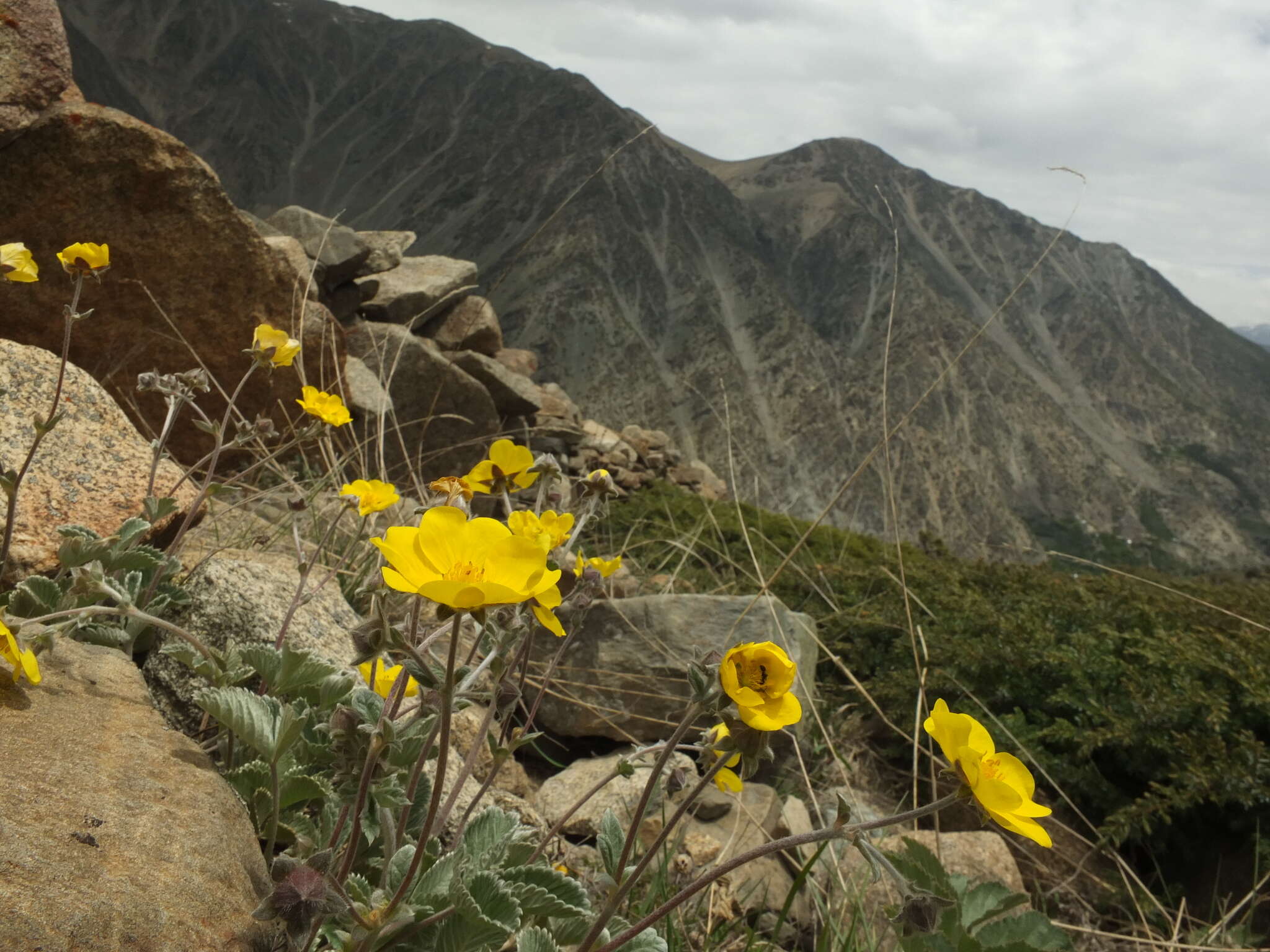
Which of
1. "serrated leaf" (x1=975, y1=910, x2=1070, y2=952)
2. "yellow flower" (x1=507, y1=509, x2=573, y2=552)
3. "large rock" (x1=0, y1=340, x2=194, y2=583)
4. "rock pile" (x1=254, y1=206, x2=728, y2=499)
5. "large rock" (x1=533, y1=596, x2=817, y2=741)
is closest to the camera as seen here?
"yellow flower" (x1=507, y1=509, x2=573, y2=552)

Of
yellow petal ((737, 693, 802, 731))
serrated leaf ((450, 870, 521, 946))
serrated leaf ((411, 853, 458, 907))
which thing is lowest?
serrated leaf ((411, 853, 458, 907))

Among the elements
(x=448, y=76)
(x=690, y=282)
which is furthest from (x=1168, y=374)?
(x=448, y=76)

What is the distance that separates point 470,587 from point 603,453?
916 cm

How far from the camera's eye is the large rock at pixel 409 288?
922 centimetres

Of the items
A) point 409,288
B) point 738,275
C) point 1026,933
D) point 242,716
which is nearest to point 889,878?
point 1026,933

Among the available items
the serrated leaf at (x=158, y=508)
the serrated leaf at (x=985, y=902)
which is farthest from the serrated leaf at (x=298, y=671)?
the serrated leaf at (x=985, y=902)

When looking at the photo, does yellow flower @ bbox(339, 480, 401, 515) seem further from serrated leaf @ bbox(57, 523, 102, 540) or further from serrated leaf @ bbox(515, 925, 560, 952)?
serrated leaf @ bbox(515, 925, 560, 952)

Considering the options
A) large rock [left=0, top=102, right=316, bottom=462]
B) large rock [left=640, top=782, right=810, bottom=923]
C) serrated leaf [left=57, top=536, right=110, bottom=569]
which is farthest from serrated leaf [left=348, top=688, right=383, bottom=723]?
large rock [left=0, top=102, right=316, bottom=462]

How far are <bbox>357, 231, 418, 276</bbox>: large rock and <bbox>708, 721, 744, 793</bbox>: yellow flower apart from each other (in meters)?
8.48

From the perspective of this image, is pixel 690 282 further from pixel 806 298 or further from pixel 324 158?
pixel 324 158

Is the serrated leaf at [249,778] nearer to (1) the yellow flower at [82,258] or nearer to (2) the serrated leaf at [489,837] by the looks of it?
(2) the serrated leaf at [489,837]

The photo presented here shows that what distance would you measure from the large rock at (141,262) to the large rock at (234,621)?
2.49m

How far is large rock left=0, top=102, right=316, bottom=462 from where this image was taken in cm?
Result: 428

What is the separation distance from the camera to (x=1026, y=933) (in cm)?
182
